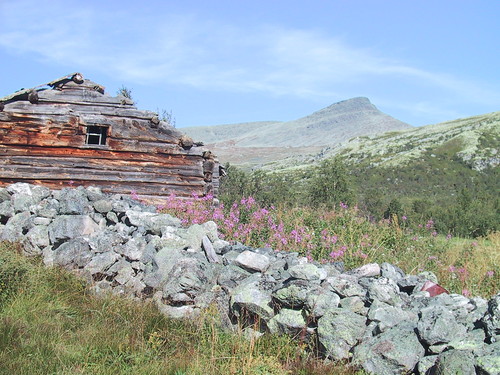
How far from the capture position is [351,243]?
7.50 meters

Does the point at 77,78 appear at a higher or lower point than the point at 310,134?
lower

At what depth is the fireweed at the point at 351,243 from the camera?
696 cm

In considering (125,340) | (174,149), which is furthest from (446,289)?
(174,149)

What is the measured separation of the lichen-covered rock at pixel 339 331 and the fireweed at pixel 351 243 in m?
1.84

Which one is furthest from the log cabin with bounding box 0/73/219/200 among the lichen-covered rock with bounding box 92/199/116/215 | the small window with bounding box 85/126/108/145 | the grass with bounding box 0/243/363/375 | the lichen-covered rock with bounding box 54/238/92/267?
the grass with bounding box 0/243/363/375

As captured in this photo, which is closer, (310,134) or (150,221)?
(150,221)

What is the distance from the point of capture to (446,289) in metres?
6.35

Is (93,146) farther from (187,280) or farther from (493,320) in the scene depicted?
(493,320)

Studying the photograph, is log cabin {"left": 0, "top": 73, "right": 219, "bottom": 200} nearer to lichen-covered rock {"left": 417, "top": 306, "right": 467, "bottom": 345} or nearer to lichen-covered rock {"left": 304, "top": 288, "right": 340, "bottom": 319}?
lichen-covered rock {"left": 304, "top": 288, "right": 340, "bottom": 319}

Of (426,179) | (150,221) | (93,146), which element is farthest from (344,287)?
(426,179)

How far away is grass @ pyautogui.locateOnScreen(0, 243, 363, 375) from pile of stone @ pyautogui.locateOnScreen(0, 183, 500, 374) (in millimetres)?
276

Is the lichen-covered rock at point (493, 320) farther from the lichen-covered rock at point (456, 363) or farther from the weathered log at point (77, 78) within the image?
the weathered log at point (77, 78)

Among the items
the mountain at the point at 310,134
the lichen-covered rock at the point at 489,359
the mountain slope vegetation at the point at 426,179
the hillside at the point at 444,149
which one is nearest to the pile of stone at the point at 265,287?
the lichen-covered rock at the point at 489,359

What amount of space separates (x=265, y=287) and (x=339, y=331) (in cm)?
108
